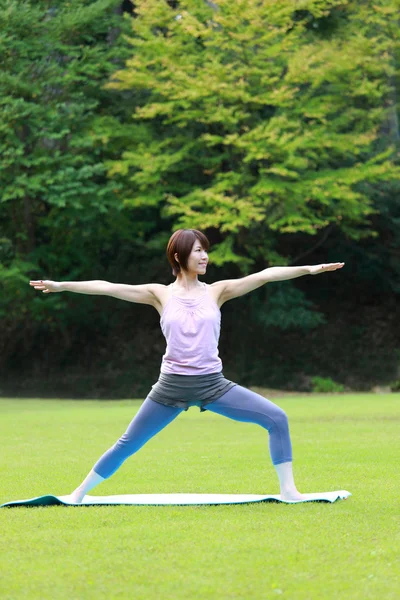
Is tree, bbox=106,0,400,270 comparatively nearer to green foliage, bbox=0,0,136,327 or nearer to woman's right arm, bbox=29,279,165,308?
green foliage, bbox=0,0,136,327

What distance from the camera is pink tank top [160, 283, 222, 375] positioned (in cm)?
744

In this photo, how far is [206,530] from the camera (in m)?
6.70

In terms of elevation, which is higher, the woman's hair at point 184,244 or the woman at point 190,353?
the woman's hair at point 184,244

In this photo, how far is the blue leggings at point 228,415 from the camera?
24.6 ft

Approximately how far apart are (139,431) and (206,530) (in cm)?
113

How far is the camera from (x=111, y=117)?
30.4 meters

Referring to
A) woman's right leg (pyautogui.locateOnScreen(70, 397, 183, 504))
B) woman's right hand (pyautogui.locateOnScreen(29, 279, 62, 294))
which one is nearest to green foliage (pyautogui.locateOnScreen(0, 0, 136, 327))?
woman's right hand (pyautogui.locateOnScreen(29, 279, 62, 294))

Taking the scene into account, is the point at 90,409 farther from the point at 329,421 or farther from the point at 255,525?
the point at 255,525

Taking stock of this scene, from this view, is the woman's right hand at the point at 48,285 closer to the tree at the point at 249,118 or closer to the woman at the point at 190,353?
the woman at the point at 190,353

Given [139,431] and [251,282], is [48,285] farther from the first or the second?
[251,282]

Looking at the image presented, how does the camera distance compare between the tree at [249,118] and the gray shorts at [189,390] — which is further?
the tree at [249,118]

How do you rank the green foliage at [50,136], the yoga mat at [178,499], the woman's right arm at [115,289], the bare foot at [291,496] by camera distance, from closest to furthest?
the woman's right arm at [115,289]
the bare foot at [291,496]
the yoga mat at [178,499]
the green foliage at [50,136]

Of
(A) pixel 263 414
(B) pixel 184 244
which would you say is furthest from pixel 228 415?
(B) pixel 184 244

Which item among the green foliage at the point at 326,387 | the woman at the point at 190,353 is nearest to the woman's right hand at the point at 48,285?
the woman at the point at 190,353
